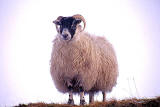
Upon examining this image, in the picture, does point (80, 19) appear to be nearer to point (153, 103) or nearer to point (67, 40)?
point (67, 40)

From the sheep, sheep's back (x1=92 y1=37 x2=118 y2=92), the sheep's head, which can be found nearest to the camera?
the sheep's head

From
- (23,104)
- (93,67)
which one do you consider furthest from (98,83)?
(23,104)

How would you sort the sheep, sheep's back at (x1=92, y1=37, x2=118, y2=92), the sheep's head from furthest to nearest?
sheep's back at (x1=92, y1=37, x2=118, y2=92) → the sheep → the sheep's head

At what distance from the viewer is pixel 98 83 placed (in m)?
11.3

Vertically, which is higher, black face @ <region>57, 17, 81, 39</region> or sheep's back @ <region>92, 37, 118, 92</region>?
black face @ <region>57, 17, 81, 39</region>

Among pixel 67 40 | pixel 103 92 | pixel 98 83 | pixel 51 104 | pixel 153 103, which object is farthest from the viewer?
pixel 103 92

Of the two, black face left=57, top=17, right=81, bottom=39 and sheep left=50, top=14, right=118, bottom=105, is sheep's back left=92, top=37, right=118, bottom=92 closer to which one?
sheep left=50, top=14, right=118, bottom=105

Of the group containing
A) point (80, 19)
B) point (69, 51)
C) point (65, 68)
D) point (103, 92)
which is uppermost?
point (80, 19)

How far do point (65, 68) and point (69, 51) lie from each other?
0.74 meters

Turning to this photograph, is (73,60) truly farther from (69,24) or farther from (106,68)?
(106,68)

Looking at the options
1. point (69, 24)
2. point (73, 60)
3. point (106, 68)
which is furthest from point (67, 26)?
point (106, 68)

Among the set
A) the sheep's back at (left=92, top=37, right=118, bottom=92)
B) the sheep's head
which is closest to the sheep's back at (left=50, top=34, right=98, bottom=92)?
the sheep's head

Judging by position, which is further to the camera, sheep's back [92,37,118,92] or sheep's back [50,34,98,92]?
sheep's back [92,37,118,92]

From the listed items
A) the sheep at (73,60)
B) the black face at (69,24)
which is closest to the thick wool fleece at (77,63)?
the sheep at (73,60)
